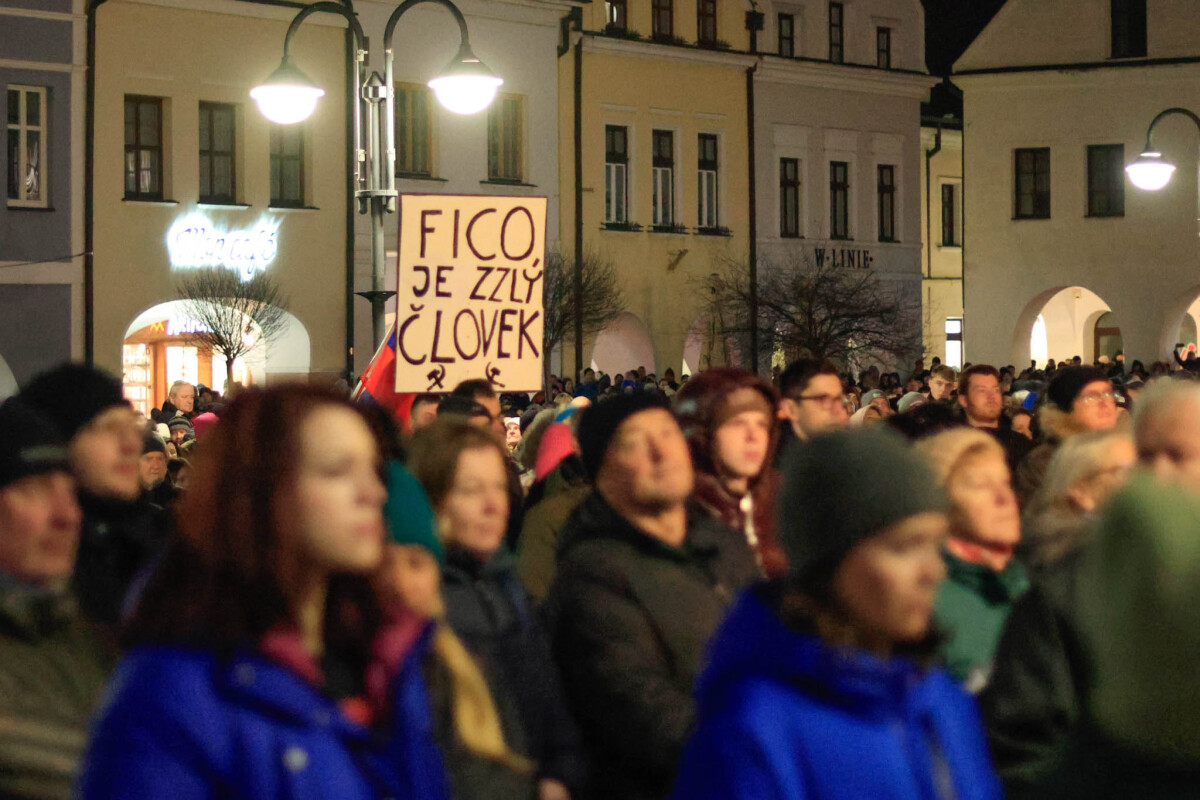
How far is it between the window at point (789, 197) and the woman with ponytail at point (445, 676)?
112 ft

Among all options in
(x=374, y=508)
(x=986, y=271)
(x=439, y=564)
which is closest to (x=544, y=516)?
(x=439, y=564)

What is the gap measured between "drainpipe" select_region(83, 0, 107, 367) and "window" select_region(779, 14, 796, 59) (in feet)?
50.8

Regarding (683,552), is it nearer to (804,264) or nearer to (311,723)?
(311,723)

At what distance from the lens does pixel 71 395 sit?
14.9 feet

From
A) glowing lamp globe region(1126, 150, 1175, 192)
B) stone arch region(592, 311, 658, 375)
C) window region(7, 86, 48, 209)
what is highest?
window region(7, 86, 48, 209)

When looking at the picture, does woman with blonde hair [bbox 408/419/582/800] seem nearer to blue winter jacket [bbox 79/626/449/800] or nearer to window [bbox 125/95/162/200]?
blue winter jacket [bbox 79/626/449/800]

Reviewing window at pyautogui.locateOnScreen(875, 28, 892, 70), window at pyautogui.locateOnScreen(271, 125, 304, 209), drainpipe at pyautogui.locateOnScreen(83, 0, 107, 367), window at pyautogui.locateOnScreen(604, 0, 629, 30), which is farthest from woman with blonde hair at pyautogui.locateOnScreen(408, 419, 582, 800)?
window at pyautogui.locateOnScreen(875, 28, 892, 70)

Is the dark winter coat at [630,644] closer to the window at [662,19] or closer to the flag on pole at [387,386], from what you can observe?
the flag on pole at [387,386]

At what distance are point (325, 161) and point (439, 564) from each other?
2744 centimetres

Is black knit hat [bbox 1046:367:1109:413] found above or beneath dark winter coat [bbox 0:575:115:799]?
above

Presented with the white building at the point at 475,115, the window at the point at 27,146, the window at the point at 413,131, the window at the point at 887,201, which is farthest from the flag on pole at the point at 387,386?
the window at the point at 887,201

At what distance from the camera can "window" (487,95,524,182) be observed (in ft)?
105

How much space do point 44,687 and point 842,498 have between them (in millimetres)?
1478

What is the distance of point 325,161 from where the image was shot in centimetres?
3009
